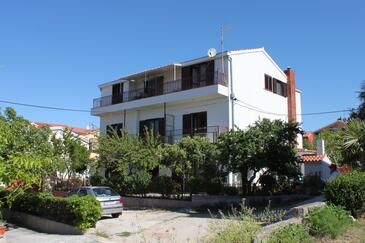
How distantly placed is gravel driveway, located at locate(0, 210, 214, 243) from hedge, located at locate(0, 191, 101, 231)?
0.59 metres

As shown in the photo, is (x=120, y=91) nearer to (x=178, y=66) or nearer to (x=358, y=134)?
(x=178, y=66)

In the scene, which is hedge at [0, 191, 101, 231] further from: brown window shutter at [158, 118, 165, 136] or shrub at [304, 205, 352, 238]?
brown window shutter at [158, 118, 165, 136]

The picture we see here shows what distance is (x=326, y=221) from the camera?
433 inches

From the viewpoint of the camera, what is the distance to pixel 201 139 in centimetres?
2562

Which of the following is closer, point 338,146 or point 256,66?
point 338,146

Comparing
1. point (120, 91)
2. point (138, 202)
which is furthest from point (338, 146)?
point (120, 91)

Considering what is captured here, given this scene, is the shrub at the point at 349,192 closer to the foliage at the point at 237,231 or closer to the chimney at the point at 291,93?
the foliage at the point at 237,231

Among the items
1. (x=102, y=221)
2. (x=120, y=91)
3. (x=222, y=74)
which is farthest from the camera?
(x=120, y=91)

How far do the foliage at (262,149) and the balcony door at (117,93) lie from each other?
1651 centimetres

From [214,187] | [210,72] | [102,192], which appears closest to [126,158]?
[214,187]

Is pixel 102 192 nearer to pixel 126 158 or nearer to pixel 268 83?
pixel 126 158

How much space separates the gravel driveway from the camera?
15.5 m

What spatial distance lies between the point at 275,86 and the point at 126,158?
1411 centimetres

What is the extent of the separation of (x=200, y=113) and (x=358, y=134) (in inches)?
648
